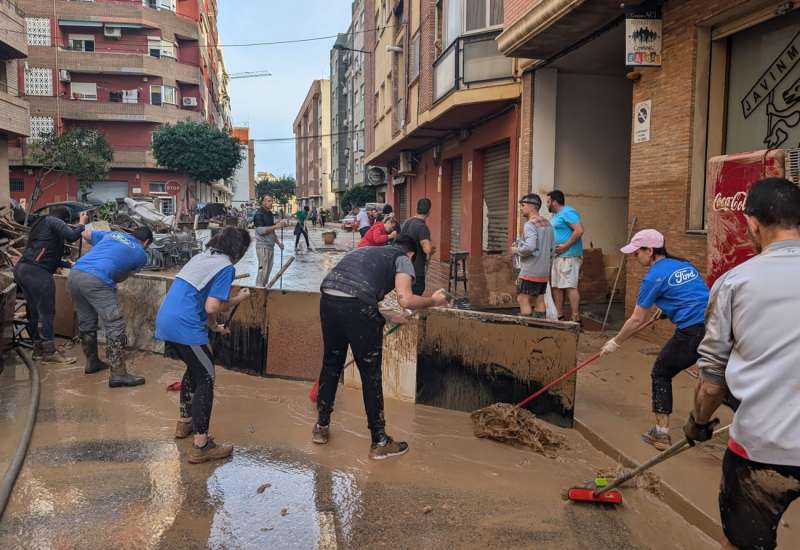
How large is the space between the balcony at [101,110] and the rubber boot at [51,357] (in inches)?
1641

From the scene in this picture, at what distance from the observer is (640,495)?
3.86m

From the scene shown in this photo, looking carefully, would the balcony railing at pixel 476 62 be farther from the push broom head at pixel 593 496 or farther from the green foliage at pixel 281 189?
the green foliage at pixel 281 189

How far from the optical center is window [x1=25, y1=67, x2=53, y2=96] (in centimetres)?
4247

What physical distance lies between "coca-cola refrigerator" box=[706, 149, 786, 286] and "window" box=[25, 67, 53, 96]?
46.8 meters

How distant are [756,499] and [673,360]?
2161mm

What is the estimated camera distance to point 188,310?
14.1ft

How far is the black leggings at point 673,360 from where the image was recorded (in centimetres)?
417

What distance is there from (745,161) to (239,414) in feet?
15.4

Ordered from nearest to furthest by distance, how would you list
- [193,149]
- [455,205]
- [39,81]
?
1. [455,205]
2. [39,81]
3. [193,149]

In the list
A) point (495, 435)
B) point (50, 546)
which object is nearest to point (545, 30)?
point (495, 435)

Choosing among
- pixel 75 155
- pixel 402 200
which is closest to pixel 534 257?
pixel 402 200

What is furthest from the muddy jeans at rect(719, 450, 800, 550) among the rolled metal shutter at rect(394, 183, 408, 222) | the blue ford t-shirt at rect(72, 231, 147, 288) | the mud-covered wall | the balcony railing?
the rolled metal shutter at rect(394, 183, 408, 222)

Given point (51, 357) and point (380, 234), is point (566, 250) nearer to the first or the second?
point (380, 234)

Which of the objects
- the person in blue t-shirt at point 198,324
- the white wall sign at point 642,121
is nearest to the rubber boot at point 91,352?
the person in blue t-shirt at point 198,324
